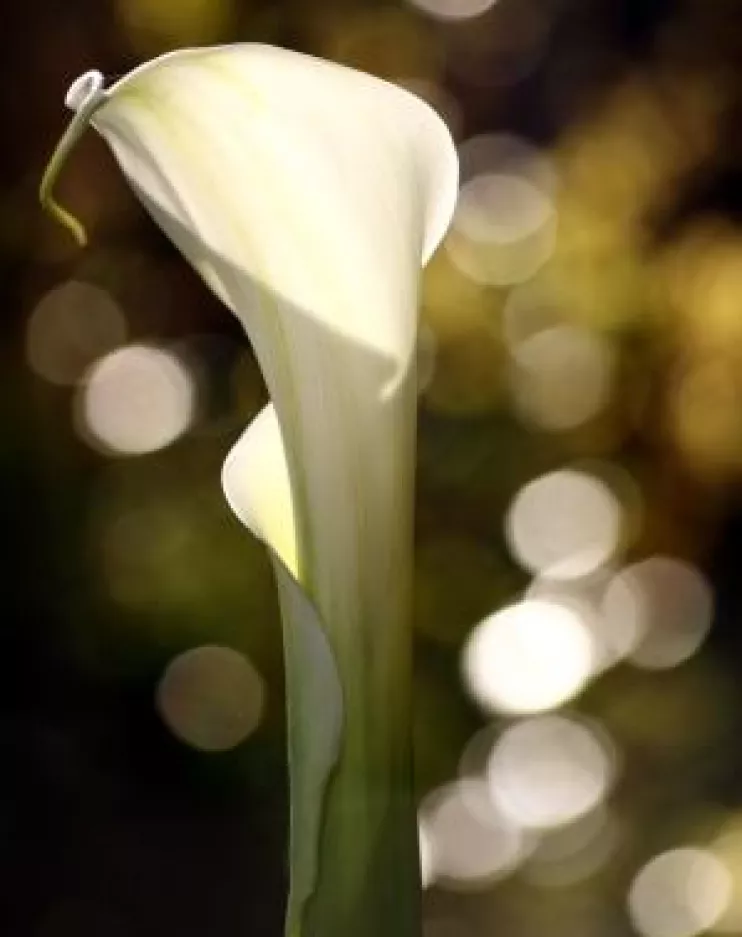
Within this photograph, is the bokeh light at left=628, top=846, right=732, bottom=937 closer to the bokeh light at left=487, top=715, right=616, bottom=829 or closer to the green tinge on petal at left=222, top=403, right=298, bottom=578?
the bokeh light at left=487, top=715, right=616, bottom=829

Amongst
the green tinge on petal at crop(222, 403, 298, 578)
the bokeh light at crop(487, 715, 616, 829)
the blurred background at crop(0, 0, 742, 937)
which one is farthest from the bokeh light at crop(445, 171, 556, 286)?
the green tinge on petal at crop(222, 403, 298, 578)

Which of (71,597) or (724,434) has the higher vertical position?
(724,434)

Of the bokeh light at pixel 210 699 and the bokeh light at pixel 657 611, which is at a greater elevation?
the bokeh light at pixel 657 611

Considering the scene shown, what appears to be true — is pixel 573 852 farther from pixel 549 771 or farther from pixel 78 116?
pixel 78 116

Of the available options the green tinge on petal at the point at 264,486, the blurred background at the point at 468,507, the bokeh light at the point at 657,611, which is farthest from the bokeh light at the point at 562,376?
the green tinge on petal at the point at 264,486

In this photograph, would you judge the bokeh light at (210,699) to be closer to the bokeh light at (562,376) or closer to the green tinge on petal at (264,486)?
the bokeh light at (562,376)

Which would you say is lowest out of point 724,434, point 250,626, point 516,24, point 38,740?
point 38,740

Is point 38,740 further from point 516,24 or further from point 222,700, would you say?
point 516,24

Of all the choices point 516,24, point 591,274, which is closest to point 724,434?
point 591,274
